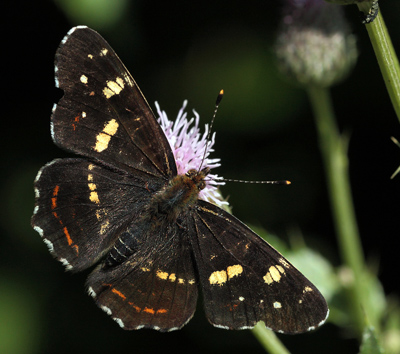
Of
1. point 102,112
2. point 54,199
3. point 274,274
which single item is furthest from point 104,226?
point 274,274

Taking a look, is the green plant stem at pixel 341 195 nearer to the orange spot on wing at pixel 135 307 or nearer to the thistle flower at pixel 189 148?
the thistle flower at pixel 189 148

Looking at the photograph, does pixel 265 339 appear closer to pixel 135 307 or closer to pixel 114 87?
pixel 135 307

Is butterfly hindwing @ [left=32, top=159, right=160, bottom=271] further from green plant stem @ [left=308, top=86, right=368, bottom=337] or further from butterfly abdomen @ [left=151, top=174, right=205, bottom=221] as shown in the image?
green plant stem @ [left=308, top=86, right=368, bottom=337]

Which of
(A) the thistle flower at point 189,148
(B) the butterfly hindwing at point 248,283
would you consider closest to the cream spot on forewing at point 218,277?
(B) the butterfly hindwing at point 248,283

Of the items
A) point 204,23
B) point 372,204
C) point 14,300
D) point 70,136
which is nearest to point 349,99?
point 372,204

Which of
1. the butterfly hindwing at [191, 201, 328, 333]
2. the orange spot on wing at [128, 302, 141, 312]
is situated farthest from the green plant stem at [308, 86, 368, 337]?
the orange spot on wing at [128, 302, 141, 312]

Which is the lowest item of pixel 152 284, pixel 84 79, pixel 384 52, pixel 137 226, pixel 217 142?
pixel 217 142

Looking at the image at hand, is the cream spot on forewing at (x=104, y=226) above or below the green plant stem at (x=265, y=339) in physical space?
above
